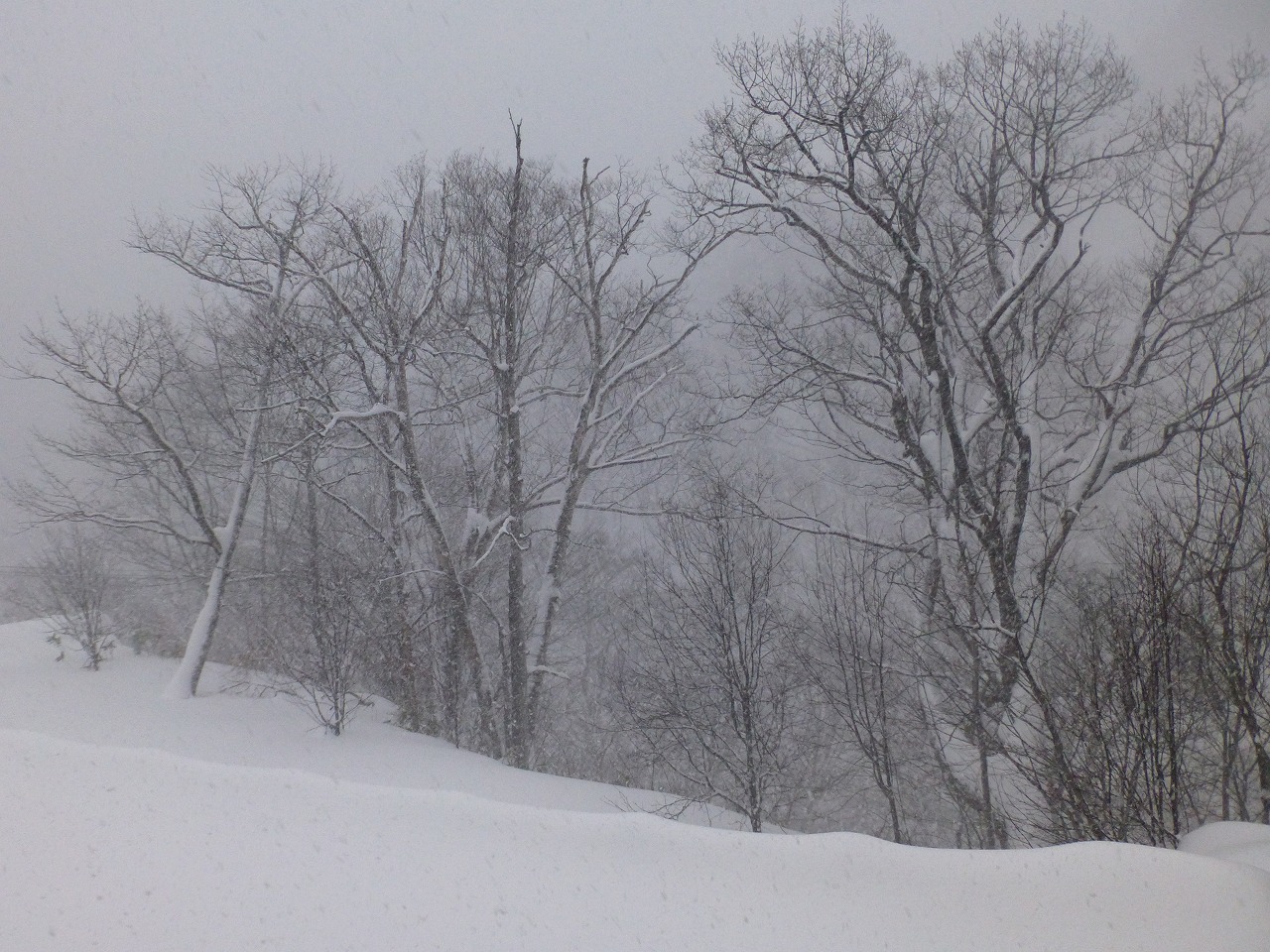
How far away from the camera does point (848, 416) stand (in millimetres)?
12727

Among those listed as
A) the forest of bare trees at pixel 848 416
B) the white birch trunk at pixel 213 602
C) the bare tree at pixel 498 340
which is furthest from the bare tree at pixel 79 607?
the bare tree at pixel 498 340

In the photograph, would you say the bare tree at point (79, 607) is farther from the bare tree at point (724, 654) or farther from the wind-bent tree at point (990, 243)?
the wind-bent tree at point (990, 243)

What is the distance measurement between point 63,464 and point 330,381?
15871mm

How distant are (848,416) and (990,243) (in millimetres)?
3435

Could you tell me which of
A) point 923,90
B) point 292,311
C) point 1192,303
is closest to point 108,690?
point 292,311

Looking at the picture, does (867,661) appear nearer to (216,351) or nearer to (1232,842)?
(1232,842)

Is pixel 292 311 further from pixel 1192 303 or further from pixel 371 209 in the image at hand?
pixel 1192 303

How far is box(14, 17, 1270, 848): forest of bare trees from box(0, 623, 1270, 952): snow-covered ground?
1.44 meters

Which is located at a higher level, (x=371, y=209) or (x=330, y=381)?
(x=371, y=209)

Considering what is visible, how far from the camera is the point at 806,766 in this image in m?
17.2

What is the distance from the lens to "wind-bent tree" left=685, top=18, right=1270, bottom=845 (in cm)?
945

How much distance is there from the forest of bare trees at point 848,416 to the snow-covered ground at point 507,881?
1.44m

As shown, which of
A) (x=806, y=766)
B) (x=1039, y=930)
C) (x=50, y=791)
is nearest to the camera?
(x=1039, y=930)

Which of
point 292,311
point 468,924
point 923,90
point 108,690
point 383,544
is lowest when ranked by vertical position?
point 468,924
